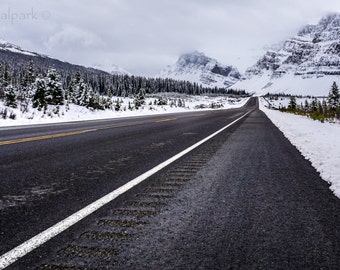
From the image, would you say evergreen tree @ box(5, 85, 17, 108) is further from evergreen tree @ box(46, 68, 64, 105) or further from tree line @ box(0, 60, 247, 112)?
evergreen tree @ box(46, 68, 64, 105)

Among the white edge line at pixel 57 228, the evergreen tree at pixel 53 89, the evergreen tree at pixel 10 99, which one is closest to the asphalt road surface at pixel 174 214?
the white edge line at pixel 57 228

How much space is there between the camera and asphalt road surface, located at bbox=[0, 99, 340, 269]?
80.6 inches

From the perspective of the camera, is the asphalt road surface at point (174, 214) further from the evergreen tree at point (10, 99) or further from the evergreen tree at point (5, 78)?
the evergreen tree at point (5, 78)

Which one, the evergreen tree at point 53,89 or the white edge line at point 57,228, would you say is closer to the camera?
the white edge line at point 57,228

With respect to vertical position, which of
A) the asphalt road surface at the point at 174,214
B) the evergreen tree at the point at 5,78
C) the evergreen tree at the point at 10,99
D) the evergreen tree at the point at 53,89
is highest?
the evergreen tree at the point at 5,78

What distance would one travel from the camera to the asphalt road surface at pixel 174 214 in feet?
6.72

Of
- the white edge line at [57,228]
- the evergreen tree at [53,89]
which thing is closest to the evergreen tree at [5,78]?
the evergreen tree at [53,89]

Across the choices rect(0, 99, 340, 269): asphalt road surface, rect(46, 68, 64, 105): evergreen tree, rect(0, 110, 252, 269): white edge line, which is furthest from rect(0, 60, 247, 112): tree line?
rect(0, 110, 252, 269): white edge line

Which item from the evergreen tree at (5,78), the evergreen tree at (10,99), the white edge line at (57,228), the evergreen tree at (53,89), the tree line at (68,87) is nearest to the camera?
the white edge line at (57,228)

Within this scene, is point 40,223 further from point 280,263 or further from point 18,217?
Answer: point 280,263

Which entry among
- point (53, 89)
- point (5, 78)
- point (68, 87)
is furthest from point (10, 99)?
point (5, 78)

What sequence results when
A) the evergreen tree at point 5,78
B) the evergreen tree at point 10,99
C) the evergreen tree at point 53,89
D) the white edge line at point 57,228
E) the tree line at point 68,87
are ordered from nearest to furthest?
the white edge line at point 57,228 → the evergreen tree at point 10,99 → the tree line at point 68,87 → the evergreen tree at point 53,89 → the evergreen tree at point 5,78

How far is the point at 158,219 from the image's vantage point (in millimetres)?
2775

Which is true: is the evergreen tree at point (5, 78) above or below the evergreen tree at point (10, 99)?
above
